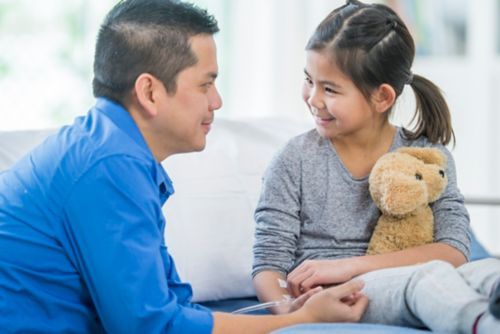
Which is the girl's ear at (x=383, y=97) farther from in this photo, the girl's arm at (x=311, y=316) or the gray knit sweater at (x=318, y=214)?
the girl's arm at (x=311, y=316)

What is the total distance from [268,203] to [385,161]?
23 centimetres

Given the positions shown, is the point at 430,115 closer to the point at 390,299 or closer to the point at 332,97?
the point at 332,97

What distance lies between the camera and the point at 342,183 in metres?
1.69

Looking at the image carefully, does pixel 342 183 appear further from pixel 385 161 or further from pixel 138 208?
pixel 138 208

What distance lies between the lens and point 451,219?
65.6 inches

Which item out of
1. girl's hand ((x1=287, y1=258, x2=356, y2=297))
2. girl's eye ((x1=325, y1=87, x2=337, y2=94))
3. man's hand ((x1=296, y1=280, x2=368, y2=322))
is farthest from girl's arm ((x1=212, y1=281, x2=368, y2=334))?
girl's eye ((x1=325, y1=87, x2=337, y2=94))

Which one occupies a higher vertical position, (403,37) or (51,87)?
(403,37)

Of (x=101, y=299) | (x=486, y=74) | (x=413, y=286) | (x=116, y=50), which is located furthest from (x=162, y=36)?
(x=486, y=74)

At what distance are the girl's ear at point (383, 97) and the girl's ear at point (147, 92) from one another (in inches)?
17.5

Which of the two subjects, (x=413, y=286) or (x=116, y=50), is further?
(x=116, y=50)

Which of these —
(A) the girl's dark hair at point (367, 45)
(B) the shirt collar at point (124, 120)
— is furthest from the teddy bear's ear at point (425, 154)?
(B) the shirt collar at point (124, 120)

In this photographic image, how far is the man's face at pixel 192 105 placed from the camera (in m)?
1.41

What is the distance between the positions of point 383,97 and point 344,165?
0.47 ft

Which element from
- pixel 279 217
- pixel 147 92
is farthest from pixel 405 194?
pixel 147 92
